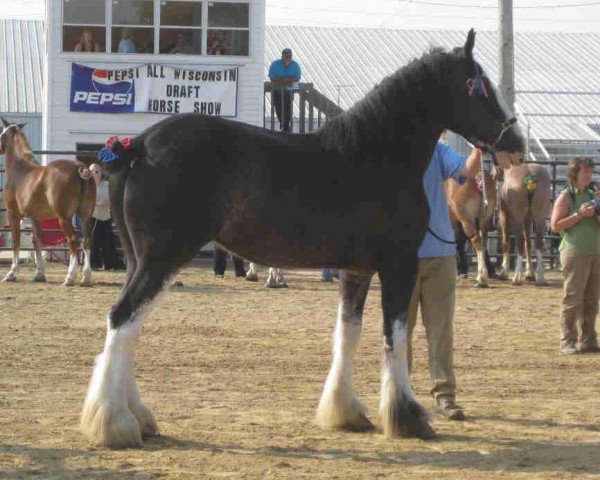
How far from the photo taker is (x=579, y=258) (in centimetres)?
1115

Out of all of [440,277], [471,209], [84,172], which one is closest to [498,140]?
[440,277]

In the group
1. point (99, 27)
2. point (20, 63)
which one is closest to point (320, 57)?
point (20, 63)

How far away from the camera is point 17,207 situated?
1869 centimetres

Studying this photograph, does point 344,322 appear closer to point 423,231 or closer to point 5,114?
point 423,231

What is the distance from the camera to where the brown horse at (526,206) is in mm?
18875

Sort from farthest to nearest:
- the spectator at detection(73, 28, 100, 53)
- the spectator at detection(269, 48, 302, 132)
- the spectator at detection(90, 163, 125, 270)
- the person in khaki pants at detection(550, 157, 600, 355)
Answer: the spectator at detection(73, 28, 100, 53) → the spectator at detection(269, 48, 302, 132) → the spectator at detection(90, 163, 125, 270) → the person in khaki pants at detection(550, 157, 600, 355)

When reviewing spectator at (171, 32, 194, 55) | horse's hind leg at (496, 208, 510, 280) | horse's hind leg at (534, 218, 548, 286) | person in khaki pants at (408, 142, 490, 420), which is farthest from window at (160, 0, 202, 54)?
person in khaki pants at (408, 142, 490, 420)

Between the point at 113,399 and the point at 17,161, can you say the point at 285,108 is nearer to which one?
the point at 17,161

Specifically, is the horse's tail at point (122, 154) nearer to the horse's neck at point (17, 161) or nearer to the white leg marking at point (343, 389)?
the white leg marking at point (343, 389)

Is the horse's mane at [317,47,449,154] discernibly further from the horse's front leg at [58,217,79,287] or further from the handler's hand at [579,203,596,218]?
the horse's front leg at [58,217,79,287]

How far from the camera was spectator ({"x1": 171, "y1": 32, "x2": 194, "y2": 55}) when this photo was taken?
79.4 ft

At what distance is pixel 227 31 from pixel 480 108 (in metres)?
17.3

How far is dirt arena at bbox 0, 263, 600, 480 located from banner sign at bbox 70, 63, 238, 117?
9063 mm

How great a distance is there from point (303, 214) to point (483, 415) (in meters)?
2.04
